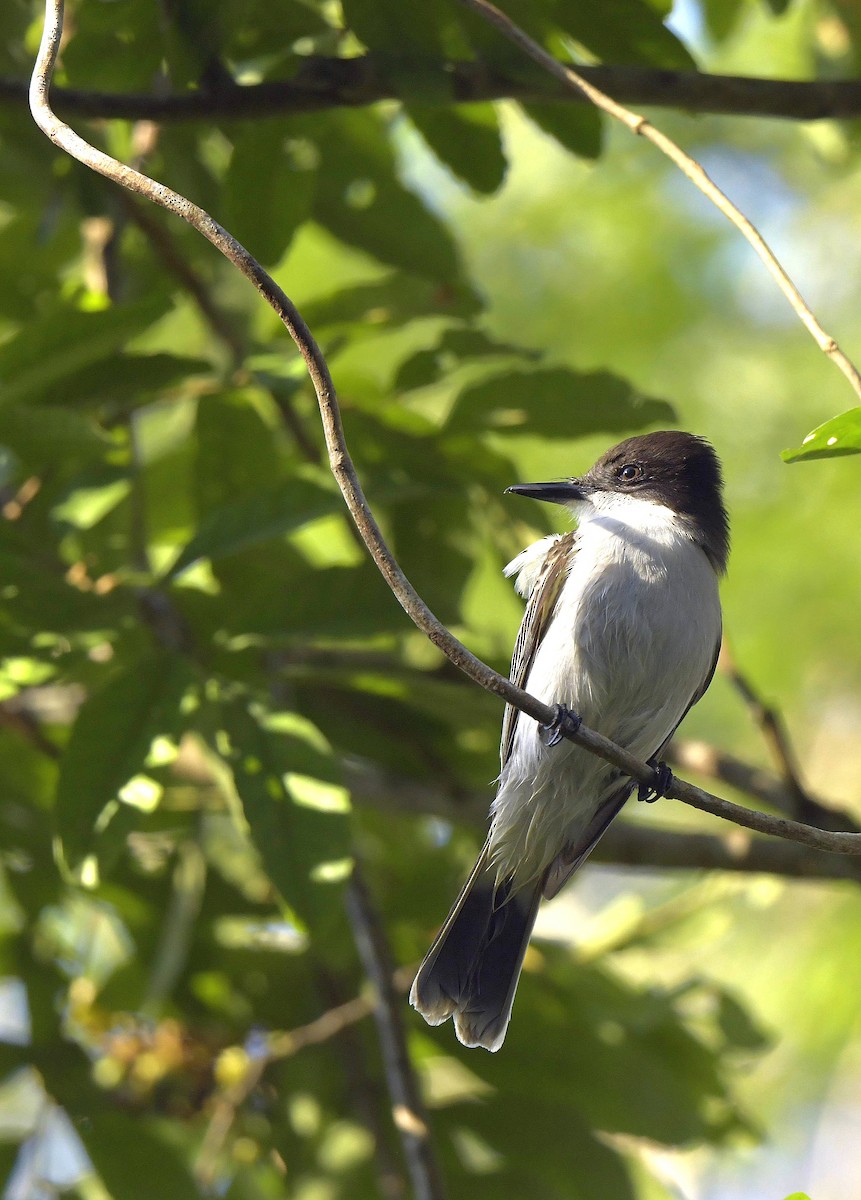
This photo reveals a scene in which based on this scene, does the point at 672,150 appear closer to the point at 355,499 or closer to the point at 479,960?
the point at 355,499

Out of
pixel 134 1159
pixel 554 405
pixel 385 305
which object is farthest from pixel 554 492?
pixel 134 1159

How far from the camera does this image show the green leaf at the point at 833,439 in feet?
6.04

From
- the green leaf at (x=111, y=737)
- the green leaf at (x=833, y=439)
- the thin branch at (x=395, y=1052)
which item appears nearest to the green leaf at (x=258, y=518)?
the green leaf at (x=111, y=737)

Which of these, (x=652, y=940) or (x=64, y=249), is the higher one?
(x=64, y=249)

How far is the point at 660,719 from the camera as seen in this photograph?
10.4 feet

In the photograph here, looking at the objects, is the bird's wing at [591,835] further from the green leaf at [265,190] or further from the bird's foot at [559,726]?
the green leaf at [265,190]

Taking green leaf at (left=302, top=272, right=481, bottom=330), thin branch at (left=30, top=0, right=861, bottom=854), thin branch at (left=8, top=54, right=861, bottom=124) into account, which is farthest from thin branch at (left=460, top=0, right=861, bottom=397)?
thin branch at (left=30, top=0, right=861, bottom=854)

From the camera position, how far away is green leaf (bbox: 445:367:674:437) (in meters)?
3.08

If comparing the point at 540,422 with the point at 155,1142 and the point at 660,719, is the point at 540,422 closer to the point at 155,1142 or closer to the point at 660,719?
the point at 660,719

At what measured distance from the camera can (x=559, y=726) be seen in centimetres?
192

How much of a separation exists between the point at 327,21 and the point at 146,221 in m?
0.87

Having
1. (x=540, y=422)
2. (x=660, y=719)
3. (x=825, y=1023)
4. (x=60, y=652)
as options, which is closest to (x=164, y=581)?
(x=60, y=652)

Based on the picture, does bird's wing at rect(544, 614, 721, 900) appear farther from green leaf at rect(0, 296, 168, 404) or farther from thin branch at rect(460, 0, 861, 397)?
green leaf at rect(0, 296, 168, 404)

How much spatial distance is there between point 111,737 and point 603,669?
1.15 metres
